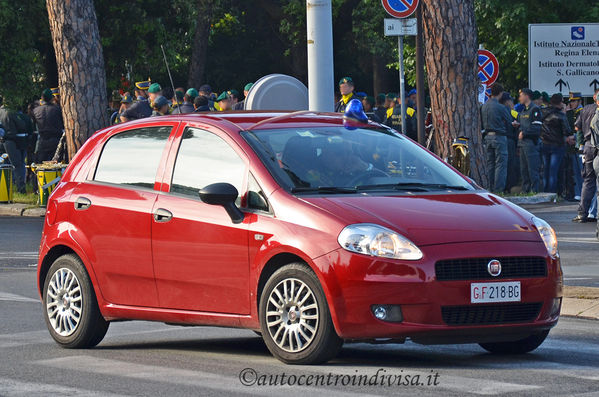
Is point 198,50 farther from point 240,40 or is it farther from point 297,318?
point 297,318

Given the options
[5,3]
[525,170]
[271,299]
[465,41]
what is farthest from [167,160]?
[5,3]

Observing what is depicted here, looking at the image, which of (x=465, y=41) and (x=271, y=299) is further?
(x=465, y=41)

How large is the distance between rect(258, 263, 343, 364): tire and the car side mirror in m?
0.50

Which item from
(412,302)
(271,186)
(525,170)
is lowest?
(525,170)

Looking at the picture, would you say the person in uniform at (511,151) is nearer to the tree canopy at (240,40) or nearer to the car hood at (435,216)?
the tree canopy at (240,40)

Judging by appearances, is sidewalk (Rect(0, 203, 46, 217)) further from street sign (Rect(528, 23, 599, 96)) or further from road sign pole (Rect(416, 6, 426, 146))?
street sign (Rect(528, 23, 599, 96))

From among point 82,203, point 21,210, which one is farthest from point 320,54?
point 21,210

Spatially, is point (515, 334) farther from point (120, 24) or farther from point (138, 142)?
point (120, 24)

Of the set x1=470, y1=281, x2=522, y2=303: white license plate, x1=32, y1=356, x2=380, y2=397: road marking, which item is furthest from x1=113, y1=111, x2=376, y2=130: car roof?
x1=470, y1=281, x2=522, y2=303: white license plate

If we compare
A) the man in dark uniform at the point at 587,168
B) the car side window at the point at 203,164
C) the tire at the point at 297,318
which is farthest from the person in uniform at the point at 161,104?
the tire at the point at 297,318

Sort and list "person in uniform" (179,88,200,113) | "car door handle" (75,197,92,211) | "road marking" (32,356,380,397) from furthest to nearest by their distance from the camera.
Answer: "person in uniform" (179,88,200,113) → "car door handle" (75,197,92,211) → "road marking" (32,356,380,397)

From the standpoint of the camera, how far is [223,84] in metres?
58.1

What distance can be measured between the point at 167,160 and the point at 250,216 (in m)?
1.05

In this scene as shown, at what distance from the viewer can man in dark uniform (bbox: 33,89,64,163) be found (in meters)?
27.7
